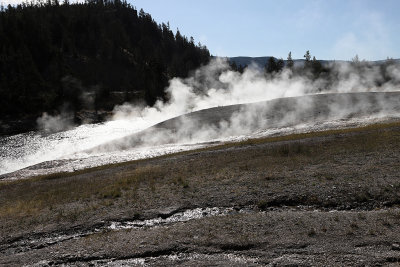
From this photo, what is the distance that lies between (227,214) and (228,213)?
17cm

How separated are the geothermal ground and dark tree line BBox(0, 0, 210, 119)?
223 feet

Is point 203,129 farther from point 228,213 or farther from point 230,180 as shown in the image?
point 228,213

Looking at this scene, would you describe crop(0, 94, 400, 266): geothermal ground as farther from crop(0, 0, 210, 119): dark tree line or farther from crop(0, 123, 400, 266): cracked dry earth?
crop(0, 0, 210, 119): dark tree line

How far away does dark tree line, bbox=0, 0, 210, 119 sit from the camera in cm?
8450

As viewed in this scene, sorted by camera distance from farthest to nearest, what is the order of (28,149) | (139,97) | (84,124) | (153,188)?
(139,97), (84,124), (28,149), (153,188)

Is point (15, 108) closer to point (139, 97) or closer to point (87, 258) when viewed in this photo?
point (139, 97)

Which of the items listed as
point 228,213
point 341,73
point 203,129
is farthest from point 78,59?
point 228,213

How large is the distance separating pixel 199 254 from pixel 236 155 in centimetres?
1474

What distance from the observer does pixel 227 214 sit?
13609mm

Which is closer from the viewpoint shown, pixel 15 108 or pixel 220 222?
pixel 220 222

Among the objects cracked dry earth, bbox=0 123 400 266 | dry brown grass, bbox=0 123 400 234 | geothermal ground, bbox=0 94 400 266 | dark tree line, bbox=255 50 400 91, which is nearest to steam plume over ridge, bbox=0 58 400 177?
dry brown grass, bbox=0 123 400 234

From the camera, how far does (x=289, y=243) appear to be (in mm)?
10281

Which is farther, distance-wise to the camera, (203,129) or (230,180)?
(203,129)

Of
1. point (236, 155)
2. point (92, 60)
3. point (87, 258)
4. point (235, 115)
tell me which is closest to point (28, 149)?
point (235, 115)
